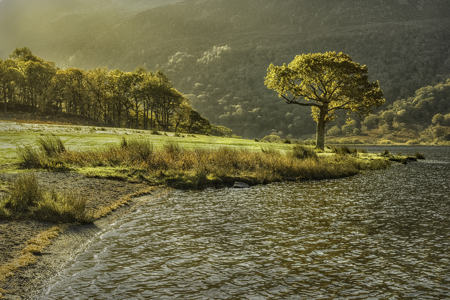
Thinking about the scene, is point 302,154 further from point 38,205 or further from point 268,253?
point 38,205

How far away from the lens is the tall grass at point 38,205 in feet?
36.8

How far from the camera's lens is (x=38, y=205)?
11773 mm

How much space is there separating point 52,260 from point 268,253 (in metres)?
5.78

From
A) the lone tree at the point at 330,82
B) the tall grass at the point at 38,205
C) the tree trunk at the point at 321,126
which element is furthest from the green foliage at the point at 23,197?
the tree trunk at the point at 321,126

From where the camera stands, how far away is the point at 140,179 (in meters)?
21.1

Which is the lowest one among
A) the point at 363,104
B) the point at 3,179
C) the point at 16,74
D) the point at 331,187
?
the point at 331,187

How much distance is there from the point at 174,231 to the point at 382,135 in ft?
675

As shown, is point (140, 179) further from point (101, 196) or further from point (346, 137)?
point (346, 137)

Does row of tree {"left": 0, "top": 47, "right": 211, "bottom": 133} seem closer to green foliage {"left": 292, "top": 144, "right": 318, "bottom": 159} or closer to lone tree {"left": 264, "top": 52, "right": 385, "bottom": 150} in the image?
lone tree {"left": 264, "top": 52, "right": 385, "bottom": 150}

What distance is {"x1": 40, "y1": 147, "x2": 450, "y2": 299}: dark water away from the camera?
7.10 m

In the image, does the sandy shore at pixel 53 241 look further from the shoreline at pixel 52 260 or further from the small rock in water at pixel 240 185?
the small rock in water at pixel 240 185

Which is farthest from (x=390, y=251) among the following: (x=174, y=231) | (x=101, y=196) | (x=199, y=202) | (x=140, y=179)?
(x=140, y=179)

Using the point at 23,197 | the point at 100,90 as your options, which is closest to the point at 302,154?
the point at 23,197

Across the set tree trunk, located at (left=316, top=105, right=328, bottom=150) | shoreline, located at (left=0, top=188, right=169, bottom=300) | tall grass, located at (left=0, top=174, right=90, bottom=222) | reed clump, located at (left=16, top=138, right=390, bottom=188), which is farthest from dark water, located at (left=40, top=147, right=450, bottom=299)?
tree trunk, located at (left=316, top=105, right=328, bottom=150)
